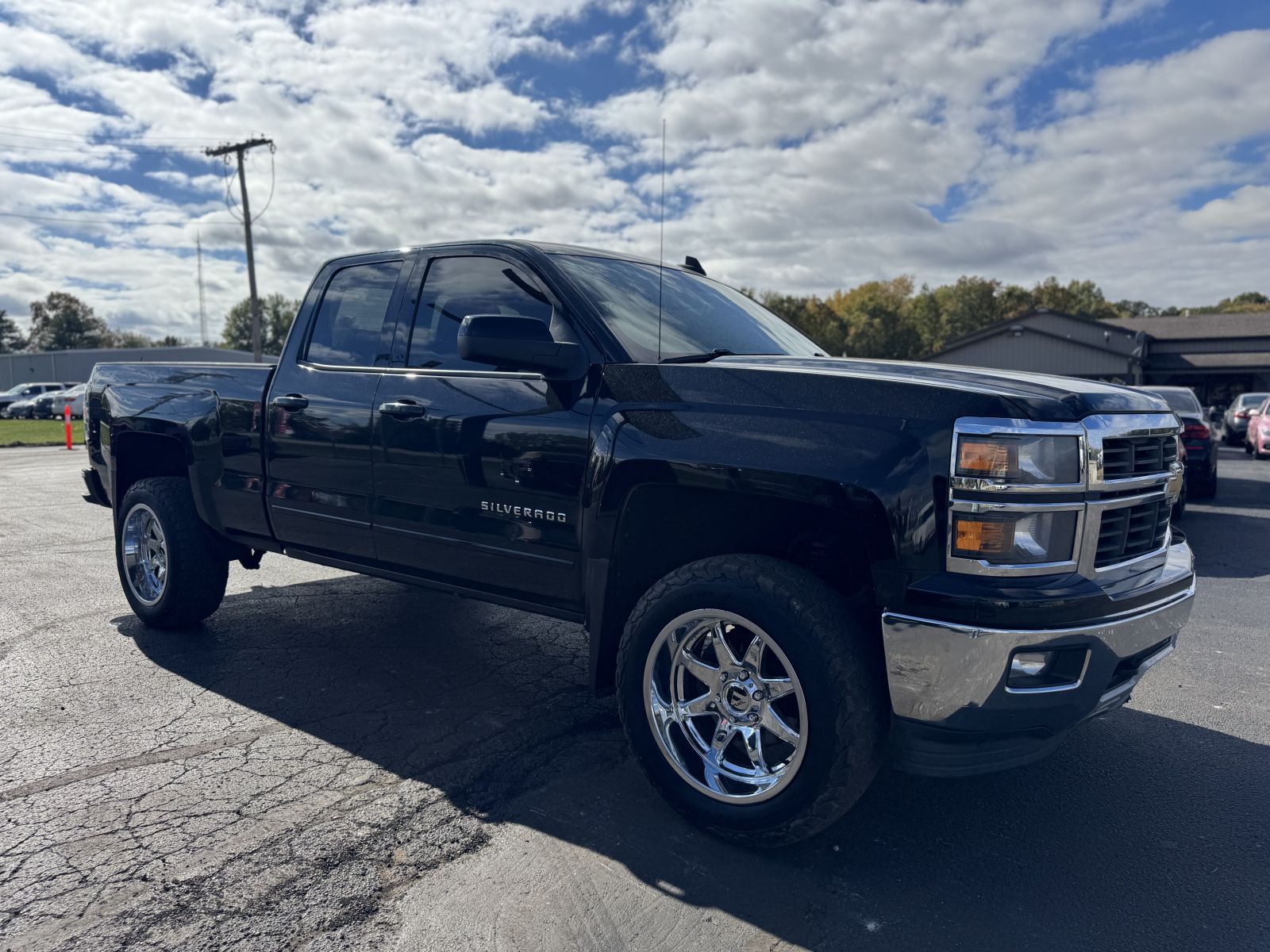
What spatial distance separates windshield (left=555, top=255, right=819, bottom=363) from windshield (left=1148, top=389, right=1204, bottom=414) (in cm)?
865

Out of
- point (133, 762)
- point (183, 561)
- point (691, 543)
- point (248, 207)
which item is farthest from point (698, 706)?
point (248, 207)

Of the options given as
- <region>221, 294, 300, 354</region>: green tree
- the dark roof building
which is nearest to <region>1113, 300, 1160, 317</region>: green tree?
the dark roof building

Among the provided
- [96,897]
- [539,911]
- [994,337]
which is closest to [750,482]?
[539,911]

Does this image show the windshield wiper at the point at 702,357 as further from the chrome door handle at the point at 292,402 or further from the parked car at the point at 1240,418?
the parked car at the point at 1240,418

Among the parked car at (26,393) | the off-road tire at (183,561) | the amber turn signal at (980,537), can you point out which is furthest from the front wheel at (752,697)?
the parked car at (26,393)

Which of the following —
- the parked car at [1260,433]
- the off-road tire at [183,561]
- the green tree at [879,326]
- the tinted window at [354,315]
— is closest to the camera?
the tinted window at [354,315]

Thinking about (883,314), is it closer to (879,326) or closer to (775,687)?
(879,326)

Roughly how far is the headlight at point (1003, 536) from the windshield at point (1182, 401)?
386 inches

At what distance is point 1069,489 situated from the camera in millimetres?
2629

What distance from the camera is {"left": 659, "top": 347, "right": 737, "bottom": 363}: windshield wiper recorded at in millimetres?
3490

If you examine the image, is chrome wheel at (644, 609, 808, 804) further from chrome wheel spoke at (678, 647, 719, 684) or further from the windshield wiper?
the windshield wiper

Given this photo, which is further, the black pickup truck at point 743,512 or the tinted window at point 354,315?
the tinted window at point 354,315

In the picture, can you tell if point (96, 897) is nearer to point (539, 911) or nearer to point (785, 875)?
point (539, 911)

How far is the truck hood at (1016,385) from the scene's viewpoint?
2.65 metres
